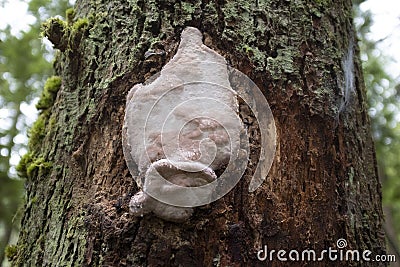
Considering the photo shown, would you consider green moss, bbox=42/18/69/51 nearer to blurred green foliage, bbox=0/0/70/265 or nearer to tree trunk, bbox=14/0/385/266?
tree trunk, bbox=14/0/385/266

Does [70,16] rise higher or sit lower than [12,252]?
higher

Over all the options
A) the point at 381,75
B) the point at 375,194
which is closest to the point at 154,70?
the point at 375,194

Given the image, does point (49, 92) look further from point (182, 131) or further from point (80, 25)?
point (182, 131)

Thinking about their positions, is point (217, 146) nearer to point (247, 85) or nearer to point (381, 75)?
point (247, 85)

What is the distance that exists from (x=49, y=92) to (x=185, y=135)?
3.37 feet

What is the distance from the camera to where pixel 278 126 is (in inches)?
63.6

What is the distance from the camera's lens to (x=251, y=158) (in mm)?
1516

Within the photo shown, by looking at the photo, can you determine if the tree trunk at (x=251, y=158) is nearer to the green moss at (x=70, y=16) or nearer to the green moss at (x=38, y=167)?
the green moss at (x=38, y=167)

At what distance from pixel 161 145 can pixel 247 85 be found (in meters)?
0.43

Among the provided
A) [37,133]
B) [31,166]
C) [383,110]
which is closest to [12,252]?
[31,166]

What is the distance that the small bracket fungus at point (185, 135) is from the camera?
4.40 feet

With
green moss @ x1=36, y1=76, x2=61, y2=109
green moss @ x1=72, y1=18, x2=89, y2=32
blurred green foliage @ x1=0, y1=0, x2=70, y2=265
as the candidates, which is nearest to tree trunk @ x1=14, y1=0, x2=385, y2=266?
green moss @ x1=72, y1=18, x2=89, y2=32

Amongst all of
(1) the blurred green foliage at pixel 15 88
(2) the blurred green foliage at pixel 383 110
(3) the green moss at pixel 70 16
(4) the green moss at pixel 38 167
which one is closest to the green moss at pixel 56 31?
(3) the green moss at pixel 70 16

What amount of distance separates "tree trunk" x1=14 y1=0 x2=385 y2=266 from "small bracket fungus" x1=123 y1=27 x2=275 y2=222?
5 centimetres
